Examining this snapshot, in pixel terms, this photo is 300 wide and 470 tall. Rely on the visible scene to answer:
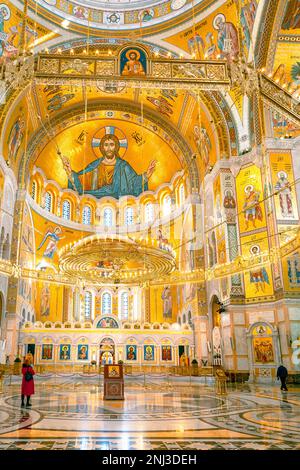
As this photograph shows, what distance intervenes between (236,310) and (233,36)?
11.6m

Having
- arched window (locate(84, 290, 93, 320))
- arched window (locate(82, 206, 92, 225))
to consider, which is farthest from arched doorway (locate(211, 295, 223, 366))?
arched window (locate(82, 206, 92, 225))

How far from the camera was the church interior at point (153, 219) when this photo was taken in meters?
8.28

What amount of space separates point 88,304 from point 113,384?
18145mm

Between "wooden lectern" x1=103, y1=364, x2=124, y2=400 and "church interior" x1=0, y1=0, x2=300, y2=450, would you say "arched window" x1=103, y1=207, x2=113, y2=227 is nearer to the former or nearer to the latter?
"church interior" x1=0, y1=0, x2=300, y2=450

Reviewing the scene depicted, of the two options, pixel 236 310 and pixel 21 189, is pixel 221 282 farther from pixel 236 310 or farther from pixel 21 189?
pixel 21 189

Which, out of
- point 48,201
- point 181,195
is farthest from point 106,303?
point 181,195

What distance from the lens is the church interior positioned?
828cm

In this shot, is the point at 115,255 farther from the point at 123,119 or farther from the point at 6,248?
the point at 123,119

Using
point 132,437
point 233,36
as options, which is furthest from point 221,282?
point 132,437

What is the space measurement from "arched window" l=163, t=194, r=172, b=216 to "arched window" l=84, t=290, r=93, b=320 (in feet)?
25.5

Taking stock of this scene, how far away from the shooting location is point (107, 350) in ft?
74.1

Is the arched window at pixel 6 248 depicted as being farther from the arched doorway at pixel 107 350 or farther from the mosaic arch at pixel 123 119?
the arched doorway at pixel 107 350

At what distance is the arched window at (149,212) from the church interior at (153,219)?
10 cm

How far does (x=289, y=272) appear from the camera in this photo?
47.5ft
